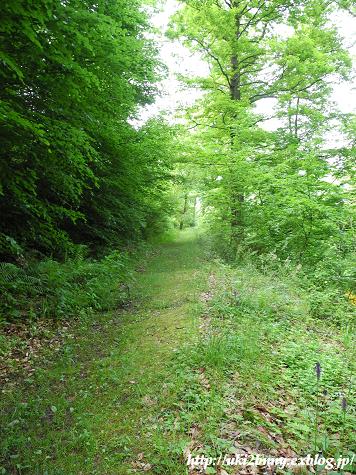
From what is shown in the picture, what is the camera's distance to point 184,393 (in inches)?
153

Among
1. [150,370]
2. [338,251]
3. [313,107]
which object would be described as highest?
[313,107]

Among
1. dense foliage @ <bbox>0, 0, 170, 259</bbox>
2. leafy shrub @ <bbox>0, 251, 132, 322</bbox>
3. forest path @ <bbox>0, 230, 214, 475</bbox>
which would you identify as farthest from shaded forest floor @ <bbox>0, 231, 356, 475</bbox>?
dense foliage @ <bbox>0, 0, 170, 259</bbox>

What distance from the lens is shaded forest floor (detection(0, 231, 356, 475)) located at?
304 centimetres

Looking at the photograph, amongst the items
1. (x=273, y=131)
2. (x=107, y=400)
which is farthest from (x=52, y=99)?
(x=273, y=131)

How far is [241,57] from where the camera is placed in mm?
14789

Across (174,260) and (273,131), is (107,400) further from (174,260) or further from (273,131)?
(273,131)

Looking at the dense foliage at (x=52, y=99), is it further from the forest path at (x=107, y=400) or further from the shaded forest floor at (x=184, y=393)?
the shaded forest floor at (x=184, y=393)

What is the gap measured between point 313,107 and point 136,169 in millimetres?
8721

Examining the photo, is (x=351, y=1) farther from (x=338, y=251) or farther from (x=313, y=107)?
(x=338, y=251)

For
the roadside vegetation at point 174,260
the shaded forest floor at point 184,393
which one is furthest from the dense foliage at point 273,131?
the shaded forest floor at point 184,393

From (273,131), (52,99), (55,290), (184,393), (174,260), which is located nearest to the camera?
(184,393)

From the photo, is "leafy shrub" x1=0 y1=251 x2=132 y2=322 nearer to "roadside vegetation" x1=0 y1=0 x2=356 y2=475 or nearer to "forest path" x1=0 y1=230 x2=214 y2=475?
"roadside vegetation" x1=0 y1=0 x2=356 y2=475

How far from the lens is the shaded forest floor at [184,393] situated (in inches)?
120

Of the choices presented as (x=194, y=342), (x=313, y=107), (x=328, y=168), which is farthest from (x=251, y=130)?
(x=194, y=342)
